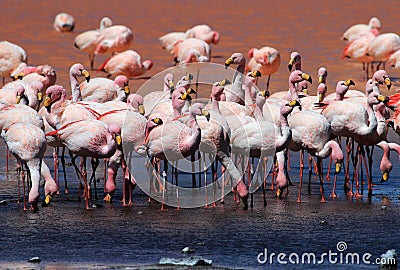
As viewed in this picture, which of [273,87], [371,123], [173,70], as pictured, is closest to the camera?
[371,123]

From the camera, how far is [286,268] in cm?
777

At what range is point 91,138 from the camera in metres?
10.1

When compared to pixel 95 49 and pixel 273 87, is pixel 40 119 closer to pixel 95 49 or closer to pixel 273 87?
pixel 273 87

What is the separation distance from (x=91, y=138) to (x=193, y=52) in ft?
27.3

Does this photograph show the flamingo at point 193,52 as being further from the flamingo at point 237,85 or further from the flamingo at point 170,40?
the flamingo at point 237,85

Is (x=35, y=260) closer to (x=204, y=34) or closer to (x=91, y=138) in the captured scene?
(x=91, y=138)

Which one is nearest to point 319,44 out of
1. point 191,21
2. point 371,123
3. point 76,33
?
point 191,21

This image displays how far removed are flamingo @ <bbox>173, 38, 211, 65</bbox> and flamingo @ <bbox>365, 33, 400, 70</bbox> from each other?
3.42 m

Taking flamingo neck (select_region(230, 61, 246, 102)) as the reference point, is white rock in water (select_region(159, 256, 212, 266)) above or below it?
below

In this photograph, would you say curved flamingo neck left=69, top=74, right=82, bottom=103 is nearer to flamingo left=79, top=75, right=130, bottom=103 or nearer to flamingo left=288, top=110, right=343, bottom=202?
flamingo left=79, top=75, right=130, bottom=103

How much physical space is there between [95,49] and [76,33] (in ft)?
16.9

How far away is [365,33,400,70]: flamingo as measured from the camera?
19.2 m

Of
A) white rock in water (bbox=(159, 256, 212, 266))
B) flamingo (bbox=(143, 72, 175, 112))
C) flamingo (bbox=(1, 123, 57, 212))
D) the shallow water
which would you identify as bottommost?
white rock in water (bbox=(159, 256, 212, 266))

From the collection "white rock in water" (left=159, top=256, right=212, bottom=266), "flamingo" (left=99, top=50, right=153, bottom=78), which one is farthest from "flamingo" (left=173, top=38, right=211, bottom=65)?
"white rock in water" (left=159, top=256, right=212, bottom=266)
